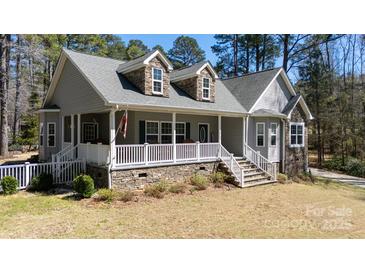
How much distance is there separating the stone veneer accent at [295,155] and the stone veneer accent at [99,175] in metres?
11.7

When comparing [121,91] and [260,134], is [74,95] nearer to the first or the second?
[121,91]

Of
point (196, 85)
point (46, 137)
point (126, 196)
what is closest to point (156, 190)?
point (126, 196)

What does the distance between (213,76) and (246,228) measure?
1027cm

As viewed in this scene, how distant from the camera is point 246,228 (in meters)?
7.00

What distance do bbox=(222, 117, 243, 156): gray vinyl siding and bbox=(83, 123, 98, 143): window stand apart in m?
7.80

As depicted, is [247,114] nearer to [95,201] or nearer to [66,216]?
[95,201]

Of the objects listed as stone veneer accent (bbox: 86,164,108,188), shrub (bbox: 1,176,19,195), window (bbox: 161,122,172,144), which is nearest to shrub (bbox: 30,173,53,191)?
shrub (bbox: 1,176,19,195)

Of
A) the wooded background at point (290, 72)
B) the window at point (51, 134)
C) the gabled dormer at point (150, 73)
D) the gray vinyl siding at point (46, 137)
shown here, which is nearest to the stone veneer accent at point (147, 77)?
the gabled dormer at point (150, 73)

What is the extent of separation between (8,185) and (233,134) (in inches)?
463

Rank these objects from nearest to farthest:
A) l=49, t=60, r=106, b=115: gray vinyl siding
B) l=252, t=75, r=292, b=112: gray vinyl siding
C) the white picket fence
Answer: the white picket fence → l=49, t=60, r=106, b=115: gray vinyl siding → l=252, t=75, r=292, b=112: gray vinyl siding

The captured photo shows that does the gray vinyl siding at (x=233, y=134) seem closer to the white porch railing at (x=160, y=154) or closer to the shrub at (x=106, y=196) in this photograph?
the white porch railing at (x=160, y=154)

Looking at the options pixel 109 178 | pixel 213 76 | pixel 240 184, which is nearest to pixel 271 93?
pixel 213 76

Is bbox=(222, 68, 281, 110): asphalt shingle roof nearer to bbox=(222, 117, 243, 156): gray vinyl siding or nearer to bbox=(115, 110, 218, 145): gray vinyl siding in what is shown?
bbox=(222, 117, 243, 156): gray vinyl siding

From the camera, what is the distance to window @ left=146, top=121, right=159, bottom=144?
13.8 meters
